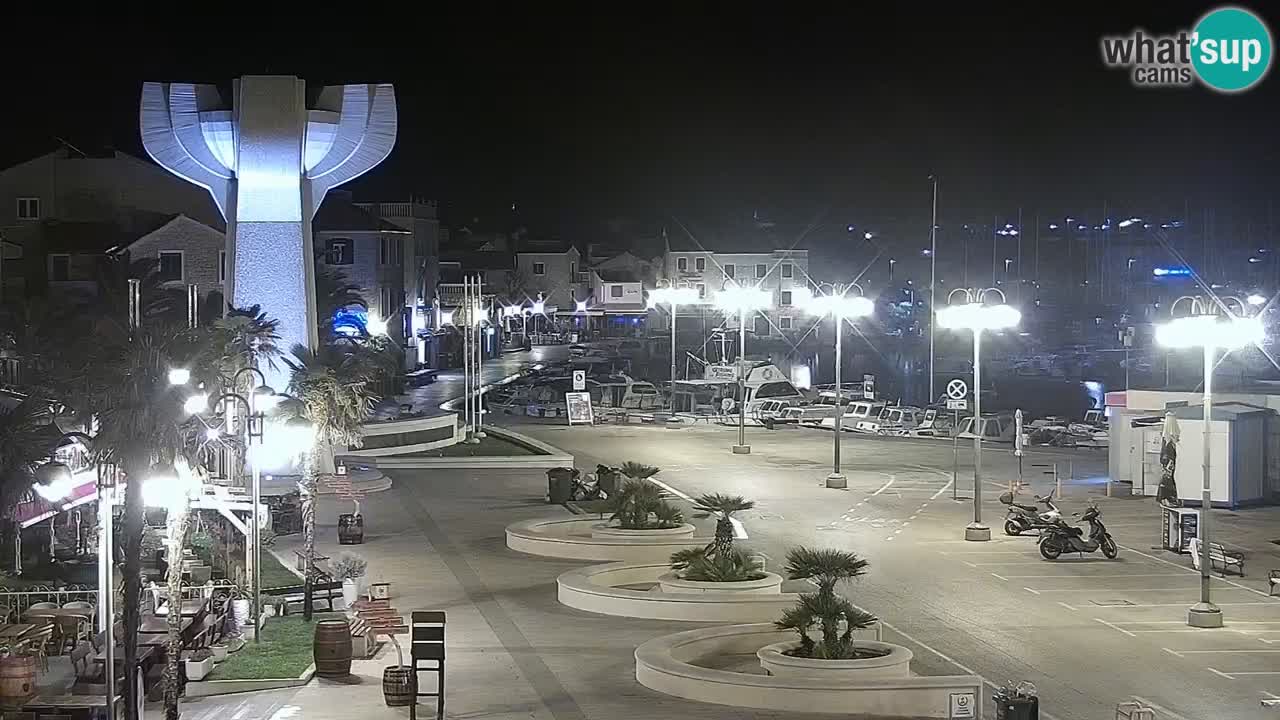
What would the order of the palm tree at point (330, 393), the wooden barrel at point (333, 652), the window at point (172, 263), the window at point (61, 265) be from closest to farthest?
the wooden barrel at point (333, 652)
the palm tree at point (330, 393)
the window at point (172, 263)
the window at point (61, 265)

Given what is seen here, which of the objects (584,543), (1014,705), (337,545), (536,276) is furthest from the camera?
(536,276)

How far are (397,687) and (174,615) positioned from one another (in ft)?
10.5

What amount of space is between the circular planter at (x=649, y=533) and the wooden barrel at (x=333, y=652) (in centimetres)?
1105

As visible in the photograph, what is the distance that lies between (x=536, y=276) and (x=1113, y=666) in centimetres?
13367

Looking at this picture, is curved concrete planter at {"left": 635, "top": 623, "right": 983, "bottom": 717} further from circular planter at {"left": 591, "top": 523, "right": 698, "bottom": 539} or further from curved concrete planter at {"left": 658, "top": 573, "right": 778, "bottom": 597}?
circular planter at {"left": 591, "top": 523, "right": 698, "bottom": 539}

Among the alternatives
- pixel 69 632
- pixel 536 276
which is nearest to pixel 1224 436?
pixel 69 632

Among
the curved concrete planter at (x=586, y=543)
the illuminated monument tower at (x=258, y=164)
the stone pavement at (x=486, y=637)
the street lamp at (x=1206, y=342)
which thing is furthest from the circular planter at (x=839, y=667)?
the illuminated monument tower at (x=258, y=164)

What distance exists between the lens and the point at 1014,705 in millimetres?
18047

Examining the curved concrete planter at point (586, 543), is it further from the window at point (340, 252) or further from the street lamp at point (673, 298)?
the window at point (340, 252)

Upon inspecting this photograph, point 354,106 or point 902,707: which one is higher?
point 354,106

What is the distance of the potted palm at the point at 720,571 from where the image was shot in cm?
2653

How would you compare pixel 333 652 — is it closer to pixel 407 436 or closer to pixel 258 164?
pixel 258 164

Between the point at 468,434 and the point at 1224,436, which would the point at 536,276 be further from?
the point at 1224,436

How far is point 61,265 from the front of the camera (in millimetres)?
77250
